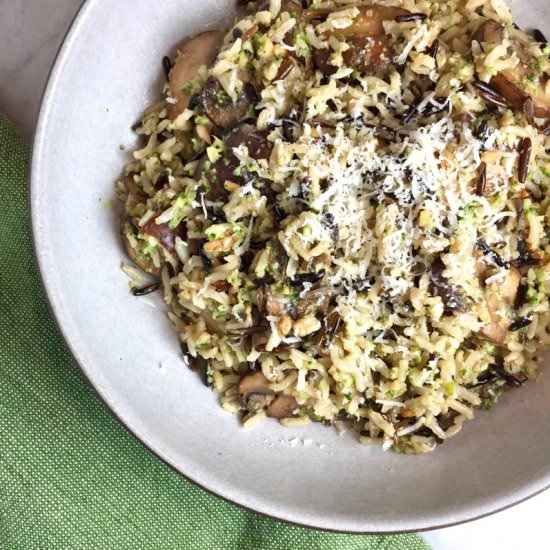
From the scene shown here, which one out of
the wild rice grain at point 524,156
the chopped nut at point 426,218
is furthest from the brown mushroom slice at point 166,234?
the wild rice grain at point 524,156

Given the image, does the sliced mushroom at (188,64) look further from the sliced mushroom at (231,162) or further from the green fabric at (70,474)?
the green fabric at (70,474)

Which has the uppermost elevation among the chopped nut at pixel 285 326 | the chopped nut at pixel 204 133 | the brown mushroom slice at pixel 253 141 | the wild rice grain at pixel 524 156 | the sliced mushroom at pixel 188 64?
the sliced mushroom at pixel 188 64

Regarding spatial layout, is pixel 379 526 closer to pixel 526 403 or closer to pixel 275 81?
pixel 526 403

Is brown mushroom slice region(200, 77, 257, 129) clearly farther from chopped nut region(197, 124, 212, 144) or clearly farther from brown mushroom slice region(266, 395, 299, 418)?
brown mushroom slice region(266, 395, 299, 418)

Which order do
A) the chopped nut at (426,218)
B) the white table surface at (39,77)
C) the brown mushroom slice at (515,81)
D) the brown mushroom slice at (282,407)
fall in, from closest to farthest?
the chopped nut at (426,218) < the brown mushroom slice at (515,81) < the brown mushroom slice at (282,407) < the white table surface at (39,77)

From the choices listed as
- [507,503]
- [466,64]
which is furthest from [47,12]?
[507,503]

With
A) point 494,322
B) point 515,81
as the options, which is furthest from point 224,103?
point 494,322
